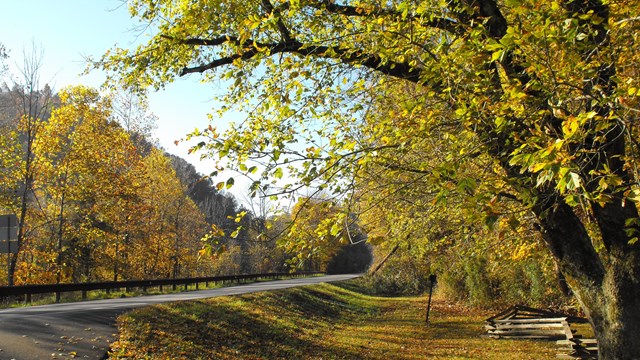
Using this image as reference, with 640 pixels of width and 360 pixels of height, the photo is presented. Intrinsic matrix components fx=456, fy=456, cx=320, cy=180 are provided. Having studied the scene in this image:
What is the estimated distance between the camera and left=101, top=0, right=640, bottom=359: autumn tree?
467 centimetres

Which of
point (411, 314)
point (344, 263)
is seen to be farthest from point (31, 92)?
point (344, 263)

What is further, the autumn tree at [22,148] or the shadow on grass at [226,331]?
the autumn tree at [22,148]

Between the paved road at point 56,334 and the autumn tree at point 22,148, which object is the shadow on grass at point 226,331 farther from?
the autumn tree at point 22,148

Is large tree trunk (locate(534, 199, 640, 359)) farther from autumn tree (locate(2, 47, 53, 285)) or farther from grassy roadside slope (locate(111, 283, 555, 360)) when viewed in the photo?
autumn tree (locate(2, 47, 53, 285))

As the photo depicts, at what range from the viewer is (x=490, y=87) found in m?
5.39

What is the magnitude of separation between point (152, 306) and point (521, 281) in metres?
18.3

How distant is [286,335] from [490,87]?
1194cm

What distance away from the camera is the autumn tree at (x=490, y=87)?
4668mm

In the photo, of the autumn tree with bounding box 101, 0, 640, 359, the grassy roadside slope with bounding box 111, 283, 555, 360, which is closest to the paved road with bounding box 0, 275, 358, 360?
the grassy roadside slope with bounding box 111, 283, 555, 360

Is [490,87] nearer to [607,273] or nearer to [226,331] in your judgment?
[607,273]

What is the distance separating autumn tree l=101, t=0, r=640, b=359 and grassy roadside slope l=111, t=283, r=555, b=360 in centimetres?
614

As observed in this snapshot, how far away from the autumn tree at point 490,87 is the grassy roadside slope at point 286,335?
6.14 meters

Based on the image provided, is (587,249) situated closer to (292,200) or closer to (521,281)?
(292,200)

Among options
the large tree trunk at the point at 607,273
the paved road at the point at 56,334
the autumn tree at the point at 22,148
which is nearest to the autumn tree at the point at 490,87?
the large tree trunk at the point at 607,273
